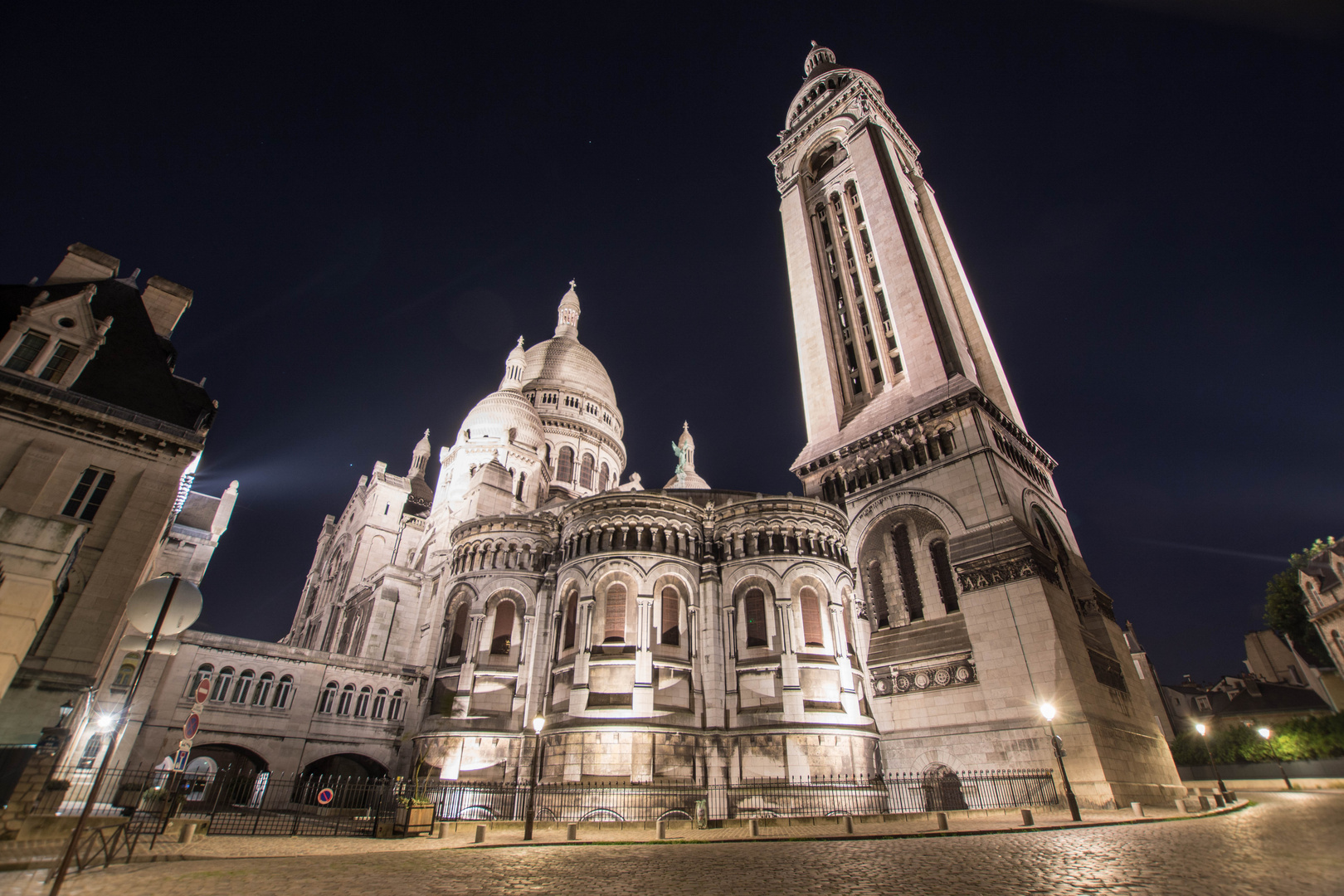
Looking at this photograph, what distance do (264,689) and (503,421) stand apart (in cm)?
2405

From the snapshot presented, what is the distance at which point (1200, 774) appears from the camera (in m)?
48.3

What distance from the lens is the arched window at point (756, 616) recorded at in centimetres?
2827

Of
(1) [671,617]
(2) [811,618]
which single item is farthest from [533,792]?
(2) [811,618]

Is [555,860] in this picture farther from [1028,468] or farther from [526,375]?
[526,375]

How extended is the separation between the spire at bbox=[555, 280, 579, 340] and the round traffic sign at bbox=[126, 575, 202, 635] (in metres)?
63.3

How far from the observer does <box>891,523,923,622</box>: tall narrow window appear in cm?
2958

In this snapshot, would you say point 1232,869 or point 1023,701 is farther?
point 1023,701

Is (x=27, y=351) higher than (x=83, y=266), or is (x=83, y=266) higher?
(x=83, y=266)

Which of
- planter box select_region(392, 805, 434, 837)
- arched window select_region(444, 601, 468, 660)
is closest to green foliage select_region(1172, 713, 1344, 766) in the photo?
arched window select_region(444, 601, 468, 660)

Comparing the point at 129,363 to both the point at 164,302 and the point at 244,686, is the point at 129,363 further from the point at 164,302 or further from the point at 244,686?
the point at 244,686

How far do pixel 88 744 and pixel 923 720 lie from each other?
32.1m

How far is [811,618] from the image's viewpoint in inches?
1115

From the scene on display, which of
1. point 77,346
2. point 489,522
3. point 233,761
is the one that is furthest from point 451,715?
point 233,761

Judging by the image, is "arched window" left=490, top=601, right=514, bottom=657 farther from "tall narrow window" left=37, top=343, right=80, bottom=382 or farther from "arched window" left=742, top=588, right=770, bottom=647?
"tall narrow window" left=37, top=343, right=80, bottom=382
